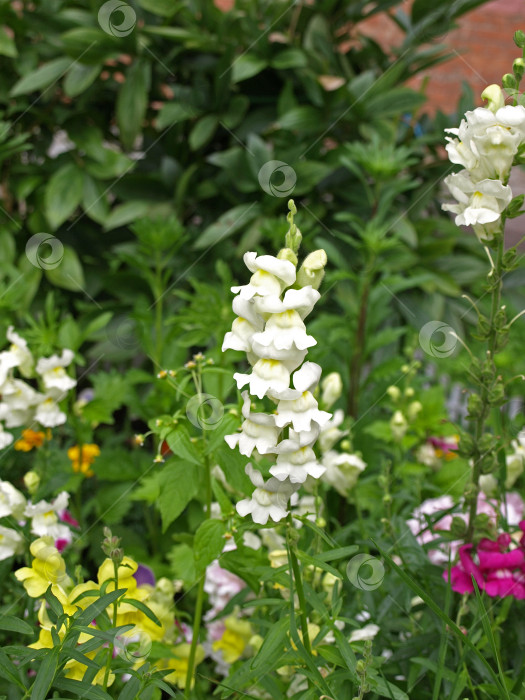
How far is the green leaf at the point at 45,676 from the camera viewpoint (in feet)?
2.19

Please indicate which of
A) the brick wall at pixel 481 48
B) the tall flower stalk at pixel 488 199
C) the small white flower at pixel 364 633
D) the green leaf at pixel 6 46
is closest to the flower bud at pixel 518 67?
the tall flower stalk at pixel 488 199

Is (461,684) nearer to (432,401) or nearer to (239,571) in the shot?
(239,571)

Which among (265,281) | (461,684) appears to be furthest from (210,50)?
(461,684)

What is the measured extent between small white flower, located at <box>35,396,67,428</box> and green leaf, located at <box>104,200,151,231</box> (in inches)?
36.7

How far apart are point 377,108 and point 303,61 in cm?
24

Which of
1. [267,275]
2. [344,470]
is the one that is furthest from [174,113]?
[267,275]

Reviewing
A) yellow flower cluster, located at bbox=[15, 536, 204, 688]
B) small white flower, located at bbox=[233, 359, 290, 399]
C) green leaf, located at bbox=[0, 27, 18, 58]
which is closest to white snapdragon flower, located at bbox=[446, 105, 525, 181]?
small white flower, located at bbox=[233, 359, 290, 399]

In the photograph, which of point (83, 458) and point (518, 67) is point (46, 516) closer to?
point (83, 458)

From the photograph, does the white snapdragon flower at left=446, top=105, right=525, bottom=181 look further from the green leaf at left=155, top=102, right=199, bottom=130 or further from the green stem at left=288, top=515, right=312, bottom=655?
the green leaf at left=155, top=102, right=199, bottom=130

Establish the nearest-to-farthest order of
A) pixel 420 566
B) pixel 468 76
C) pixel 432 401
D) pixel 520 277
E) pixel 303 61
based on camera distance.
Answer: pixel 420 566, pixel 432 401, pixel 303 61, pixel 520 277, pixel 468 76

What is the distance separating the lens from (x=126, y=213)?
2115 mm

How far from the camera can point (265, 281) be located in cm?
73

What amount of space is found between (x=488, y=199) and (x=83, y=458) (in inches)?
34.9

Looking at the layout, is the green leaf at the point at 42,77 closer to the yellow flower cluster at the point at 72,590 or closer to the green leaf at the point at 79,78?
the green leaf at the point at 79,78
